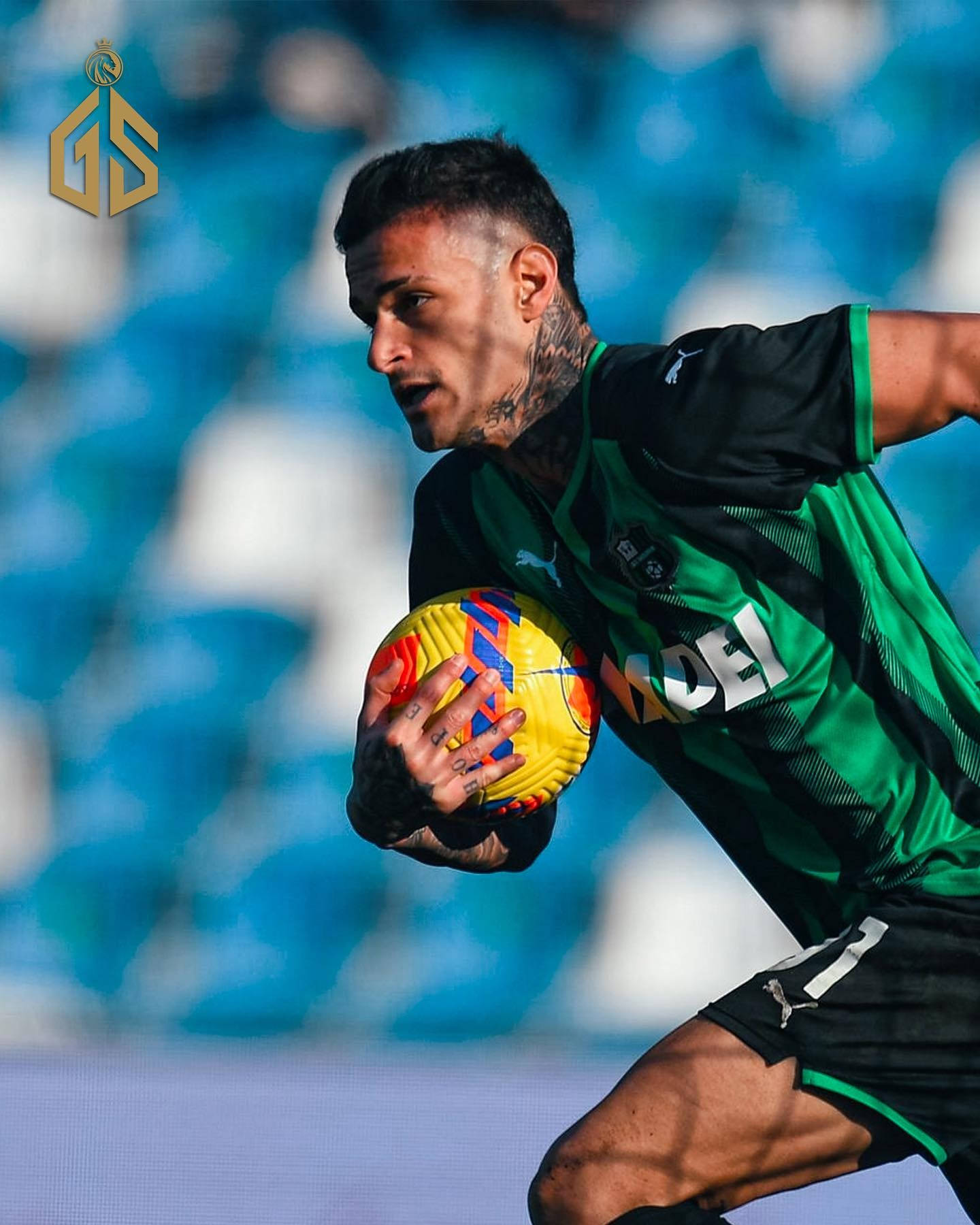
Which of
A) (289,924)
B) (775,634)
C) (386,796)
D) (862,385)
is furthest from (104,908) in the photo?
(862,385)

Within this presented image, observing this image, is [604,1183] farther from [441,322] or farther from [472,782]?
[441,322]

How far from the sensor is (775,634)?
2334 millimetres

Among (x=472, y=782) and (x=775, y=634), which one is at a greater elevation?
(x=775, y=634)

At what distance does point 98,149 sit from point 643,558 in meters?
2.49

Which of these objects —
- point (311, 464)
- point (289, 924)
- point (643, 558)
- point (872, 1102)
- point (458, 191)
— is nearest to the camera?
point (872, 1102)

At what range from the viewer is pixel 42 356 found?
4273 mm

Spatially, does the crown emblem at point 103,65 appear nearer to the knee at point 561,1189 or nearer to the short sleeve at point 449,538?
the short sleeve at point 449,538

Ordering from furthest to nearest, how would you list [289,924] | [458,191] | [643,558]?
[289,924]
[458,191]
[643,558]

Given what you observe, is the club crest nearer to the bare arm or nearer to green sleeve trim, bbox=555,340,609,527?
green sleeve trim, bbox=555,340,609,527

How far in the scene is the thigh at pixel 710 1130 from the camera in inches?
83.7

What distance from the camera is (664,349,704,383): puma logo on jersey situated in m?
2.21

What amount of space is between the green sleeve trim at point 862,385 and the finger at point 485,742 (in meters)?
0.62

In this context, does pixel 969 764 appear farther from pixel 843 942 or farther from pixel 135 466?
pixel 135 466

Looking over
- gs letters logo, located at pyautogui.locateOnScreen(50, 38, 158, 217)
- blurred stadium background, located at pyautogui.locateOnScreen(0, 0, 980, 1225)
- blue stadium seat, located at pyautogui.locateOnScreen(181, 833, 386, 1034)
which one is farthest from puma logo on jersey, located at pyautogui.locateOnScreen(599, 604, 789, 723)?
gs letters logo, located at pyautogui.locateOnScreen(50, 38, 158, 217)
